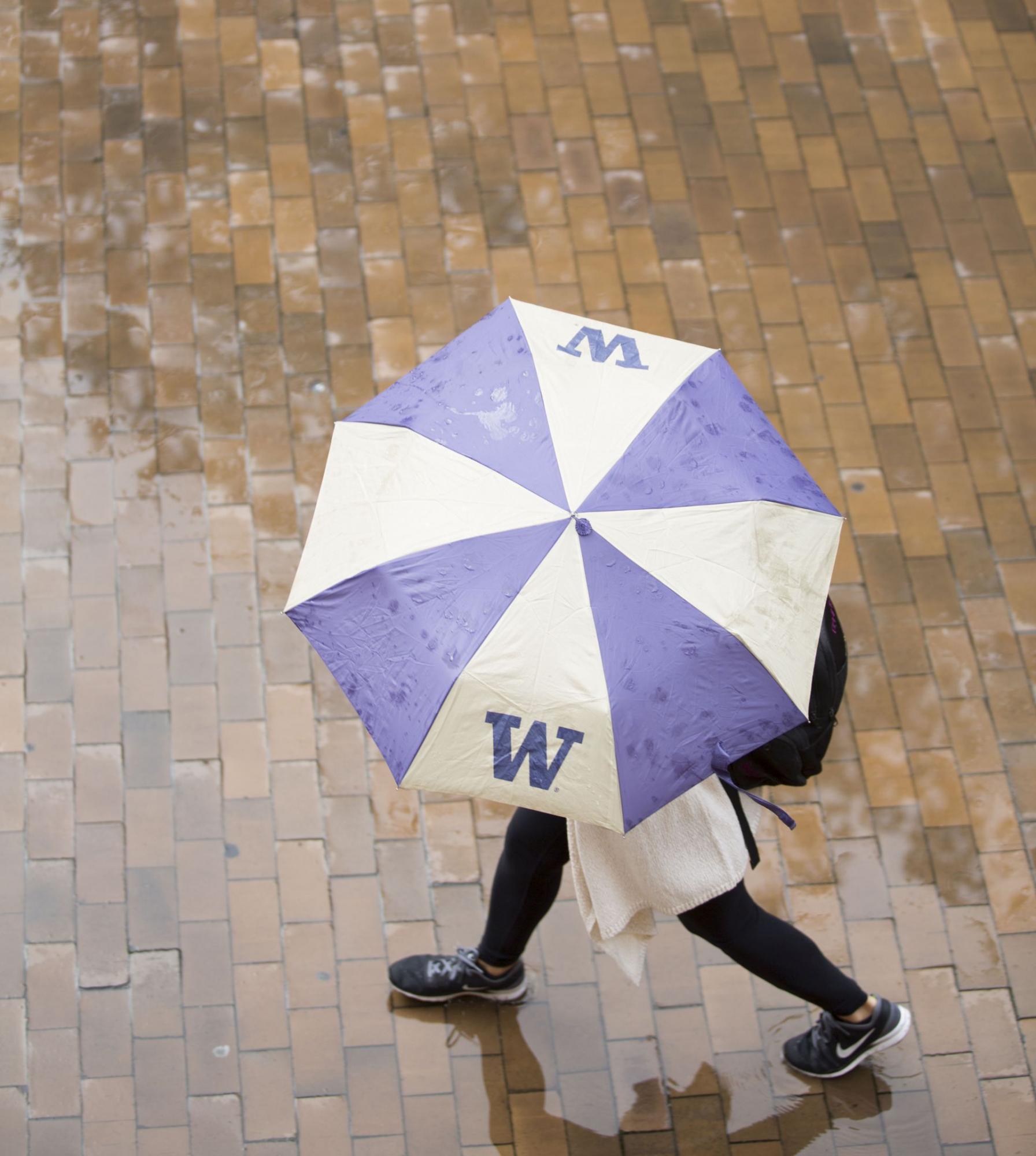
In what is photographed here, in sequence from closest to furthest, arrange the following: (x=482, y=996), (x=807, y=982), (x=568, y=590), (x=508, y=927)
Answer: (x=568, y=590) < (x=807, y=982) < (x=508, y=927) < (x=482, y=996)

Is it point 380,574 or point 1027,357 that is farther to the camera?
point 1027,357

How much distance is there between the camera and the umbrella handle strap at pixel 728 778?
2.53m

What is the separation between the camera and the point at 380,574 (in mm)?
2590

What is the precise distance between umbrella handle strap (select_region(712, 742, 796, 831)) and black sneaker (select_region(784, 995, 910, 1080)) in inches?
37.2

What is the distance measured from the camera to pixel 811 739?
275 centimetres

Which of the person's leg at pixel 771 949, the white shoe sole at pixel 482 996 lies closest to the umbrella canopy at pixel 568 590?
the person's leg at pixel 771 949

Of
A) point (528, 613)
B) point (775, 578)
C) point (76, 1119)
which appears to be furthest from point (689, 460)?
point (76, 1119)

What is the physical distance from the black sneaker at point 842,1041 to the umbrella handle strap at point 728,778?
945 mm

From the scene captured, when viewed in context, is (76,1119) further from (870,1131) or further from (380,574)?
(870,1131)

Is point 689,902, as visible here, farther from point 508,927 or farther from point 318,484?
point 318,484

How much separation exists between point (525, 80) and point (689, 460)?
11.1 feet

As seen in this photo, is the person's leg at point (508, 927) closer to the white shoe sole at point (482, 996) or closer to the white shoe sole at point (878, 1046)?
the white shoe sole at point (482, 996)

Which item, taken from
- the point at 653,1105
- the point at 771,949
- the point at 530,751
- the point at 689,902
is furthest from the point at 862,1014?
the point at 530,751

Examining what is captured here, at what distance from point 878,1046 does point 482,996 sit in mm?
1117
